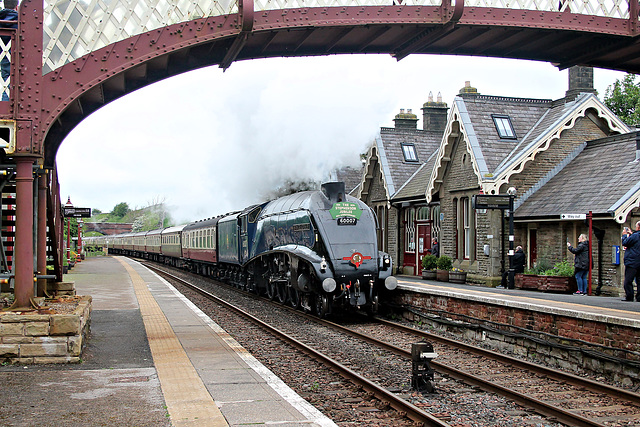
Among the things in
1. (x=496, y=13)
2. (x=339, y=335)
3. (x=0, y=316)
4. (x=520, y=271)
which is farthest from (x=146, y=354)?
(x=520, y=271)

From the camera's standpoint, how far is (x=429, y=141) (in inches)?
1254

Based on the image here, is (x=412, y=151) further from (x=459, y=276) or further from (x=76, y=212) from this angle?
(x=76, y=212)

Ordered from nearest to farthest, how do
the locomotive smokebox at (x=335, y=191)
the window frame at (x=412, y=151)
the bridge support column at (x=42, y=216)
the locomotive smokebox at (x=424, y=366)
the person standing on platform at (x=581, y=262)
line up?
the locomotive smokebox at (x=424, y=366), the bridge support column at (x=42, y=216), the locomotive smokebox at (x=335, y=191), the person standing on platform at (x=581, y=262), the window frame at (x=412, y=151)

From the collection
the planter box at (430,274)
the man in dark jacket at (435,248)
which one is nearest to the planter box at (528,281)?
the planter box at (430,274)

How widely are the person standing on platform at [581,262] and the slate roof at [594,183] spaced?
1.48m

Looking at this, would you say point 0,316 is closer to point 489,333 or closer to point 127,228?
point 489,333

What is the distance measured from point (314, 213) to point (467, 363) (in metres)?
5.87

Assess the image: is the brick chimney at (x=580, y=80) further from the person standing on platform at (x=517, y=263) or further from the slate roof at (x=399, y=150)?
the slate roof at (x=399, y=150)

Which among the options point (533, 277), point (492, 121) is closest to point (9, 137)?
point (533, 277)

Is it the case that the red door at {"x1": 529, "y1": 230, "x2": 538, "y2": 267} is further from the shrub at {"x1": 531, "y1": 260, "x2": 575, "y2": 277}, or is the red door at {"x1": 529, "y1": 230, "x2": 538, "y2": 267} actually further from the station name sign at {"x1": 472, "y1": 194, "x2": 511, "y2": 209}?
the station name sign at {"x1": 472, "y1": 194, "x2": 511, "y2": 209}

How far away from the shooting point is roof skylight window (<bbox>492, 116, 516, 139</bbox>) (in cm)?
2375

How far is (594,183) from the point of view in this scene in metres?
19.5

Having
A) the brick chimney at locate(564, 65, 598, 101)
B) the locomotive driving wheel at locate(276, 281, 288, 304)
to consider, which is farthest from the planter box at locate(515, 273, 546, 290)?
the brick chimney at locate(564, 65, 598, 101)

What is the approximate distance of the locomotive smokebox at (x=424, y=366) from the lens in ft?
24.8
